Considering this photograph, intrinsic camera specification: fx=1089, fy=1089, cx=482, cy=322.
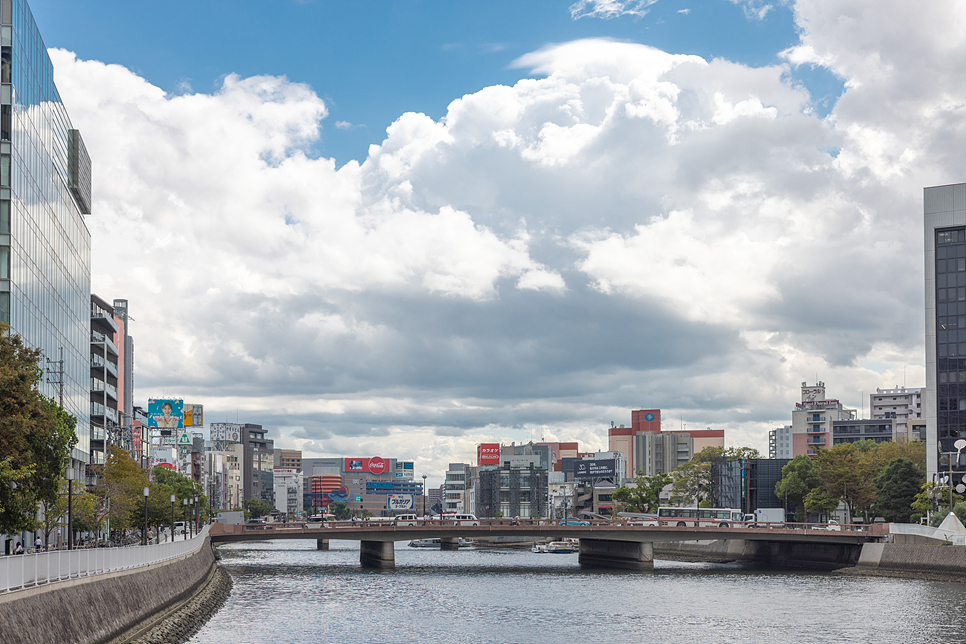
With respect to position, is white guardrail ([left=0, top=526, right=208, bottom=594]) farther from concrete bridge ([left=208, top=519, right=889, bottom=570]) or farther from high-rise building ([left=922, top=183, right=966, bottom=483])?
high-rise building ([left=922, top=183, right=966, bottom=483])

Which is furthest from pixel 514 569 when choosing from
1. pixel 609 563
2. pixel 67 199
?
pixel 67 199

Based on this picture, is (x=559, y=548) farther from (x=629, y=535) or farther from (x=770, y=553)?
(x=629, y=535)

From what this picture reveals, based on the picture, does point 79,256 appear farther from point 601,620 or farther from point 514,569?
point 601,620

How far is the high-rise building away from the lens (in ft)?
481

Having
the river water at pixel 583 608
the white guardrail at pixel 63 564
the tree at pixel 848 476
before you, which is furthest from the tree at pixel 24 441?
the tree at pixel 848 476

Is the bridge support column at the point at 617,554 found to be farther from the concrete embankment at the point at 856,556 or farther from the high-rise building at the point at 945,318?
the high-rise building at the point at 945,318

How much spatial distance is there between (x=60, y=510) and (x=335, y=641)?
22.8m

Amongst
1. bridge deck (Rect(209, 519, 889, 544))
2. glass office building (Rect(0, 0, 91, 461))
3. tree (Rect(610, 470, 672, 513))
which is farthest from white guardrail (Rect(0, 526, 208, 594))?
tree (Rect(610, 470, 672, 513))

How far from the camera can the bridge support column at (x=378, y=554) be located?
121 metres

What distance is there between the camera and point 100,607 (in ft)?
142

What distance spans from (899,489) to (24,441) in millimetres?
121390

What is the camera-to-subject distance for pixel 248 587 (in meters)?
92.3

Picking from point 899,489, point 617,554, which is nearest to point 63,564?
point 617,554

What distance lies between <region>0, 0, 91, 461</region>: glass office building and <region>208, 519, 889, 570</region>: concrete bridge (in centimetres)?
3019
